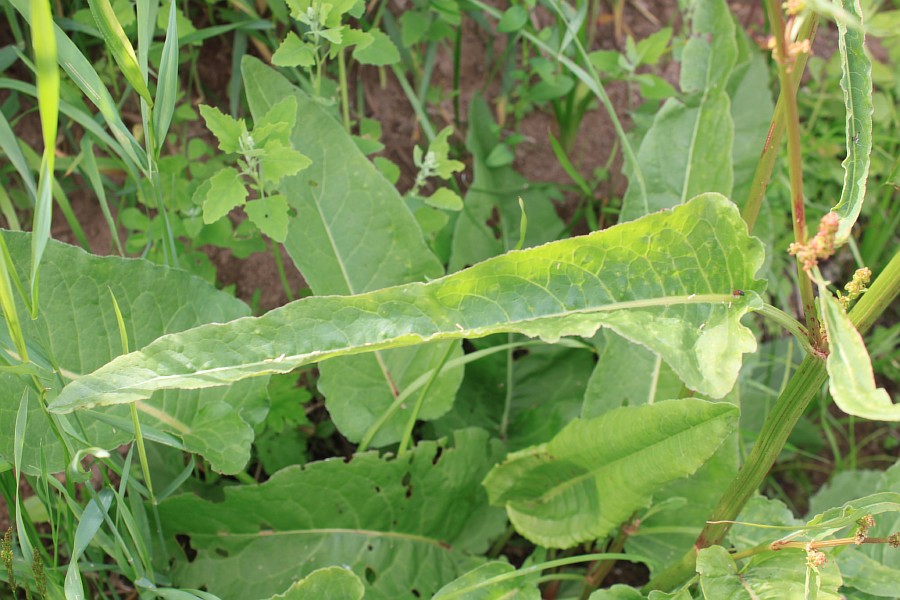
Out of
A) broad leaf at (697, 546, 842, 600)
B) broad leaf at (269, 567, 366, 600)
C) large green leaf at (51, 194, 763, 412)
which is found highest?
large green leaf at (51, 194, 763, 412)

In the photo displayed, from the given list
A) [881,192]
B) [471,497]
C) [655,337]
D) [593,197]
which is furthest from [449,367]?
[881,192]

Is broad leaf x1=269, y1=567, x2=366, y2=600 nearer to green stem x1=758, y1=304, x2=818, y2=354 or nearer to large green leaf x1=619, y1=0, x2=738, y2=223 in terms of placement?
green stem x1=758, y1=304, x2=818, y2=354

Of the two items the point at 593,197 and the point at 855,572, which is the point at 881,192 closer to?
the point at 593,197

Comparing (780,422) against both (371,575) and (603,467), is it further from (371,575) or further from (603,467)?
(371,575)

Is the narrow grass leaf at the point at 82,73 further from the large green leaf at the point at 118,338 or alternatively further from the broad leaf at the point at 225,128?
the large green leaf at the point at 118,338

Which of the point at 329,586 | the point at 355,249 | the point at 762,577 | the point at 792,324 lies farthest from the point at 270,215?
the point at 762,577

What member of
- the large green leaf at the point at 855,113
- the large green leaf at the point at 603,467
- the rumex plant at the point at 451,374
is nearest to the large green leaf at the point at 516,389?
the rumex plant at the point at 451,374

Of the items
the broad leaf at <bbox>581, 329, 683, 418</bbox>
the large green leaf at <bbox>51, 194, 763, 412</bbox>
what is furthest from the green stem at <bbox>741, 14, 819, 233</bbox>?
the broad leaf at <bbox>581, 329, 683, 418</bbox>

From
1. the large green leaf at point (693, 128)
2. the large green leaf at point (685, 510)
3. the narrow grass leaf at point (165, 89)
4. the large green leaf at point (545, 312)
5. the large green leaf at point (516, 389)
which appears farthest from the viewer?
the large green leaf at point (516, 389)

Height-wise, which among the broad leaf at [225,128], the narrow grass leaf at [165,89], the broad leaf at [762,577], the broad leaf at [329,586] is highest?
the narrow grass leaf at [165,89]
